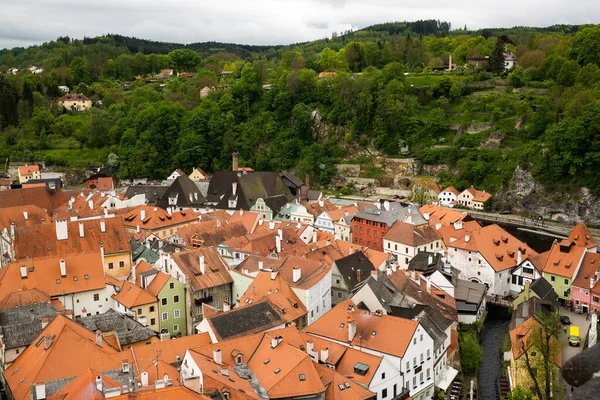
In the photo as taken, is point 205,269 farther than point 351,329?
Yes

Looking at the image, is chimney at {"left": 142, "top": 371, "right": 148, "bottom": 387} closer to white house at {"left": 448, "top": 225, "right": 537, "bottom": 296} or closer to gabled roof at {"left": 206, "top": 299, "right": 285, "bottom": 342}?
gabled roof at {"left": 206, "top": 299, "right": 285, "bottom": 342}

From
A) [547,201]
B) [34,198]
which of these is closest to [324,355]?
[34,198]

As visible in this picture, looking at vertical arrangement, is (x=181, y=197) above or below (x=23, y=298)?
below

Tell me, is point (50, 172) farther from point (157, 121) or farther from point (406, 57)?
point (406, 57)

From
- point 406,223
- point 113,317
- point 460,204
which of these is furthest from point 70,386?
point 460,204

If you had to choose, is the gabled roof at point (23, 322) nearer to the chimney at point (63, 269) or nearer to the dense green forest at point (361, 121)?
the chimney at point (63, 269)

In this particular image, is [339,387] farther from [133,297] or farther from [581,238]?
[581,238]
